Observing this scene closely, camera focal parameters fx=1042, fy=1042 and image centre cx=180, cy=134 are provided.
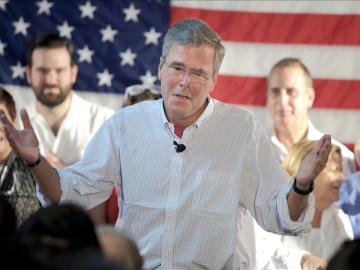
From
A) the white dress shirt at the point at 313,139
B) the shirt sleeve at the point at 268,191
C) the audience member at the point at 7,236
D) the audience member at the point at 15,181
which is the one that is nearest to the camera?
the audience member at the point at 7,236

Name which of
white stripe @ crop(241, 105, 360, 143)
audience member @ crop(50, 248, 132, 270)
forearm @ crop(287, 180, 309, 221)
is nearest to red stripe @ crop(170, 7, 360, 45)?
white stripe @ crop(241, 105, 360, 143)

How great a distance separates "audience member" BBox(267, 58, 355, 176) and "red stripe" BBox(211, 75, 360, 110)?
468mm

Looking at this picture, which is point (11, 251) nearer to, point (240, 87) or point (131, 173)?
point (131, 173)

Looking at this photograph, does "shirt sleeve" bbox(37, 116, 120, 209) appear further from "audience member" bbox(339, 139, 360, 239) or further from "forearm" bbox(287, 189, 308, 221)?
"audience member" bbox(339, 139, 360, 239)

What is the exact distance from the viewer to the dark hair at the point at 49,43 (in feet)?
21.1

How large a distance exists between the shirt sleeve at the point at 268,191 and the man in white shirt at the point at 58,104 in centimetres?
249

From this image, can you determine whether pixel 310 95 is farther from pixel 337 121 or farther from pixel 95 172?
pixel 95 172

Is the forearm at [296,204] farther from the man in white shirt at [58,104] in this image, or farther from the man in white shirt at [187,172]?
the man in white shirt at [58,104]

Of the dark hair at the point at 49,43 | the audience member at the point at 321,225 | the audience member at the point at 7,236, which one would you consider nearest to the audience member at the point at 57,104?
the dark hair at the point at 49,43

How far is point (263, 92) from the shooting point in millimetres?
6969

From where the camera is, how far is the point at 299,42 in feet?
22.7

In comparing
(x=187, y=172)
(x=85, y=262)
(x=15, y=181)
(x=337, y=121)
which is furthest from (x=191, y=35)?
(x=337, y=121)

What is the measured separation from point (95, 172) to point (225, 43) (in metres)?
3.05

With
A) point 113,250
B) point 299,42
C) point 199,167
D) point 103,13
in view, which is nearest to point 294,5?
point 299,42
